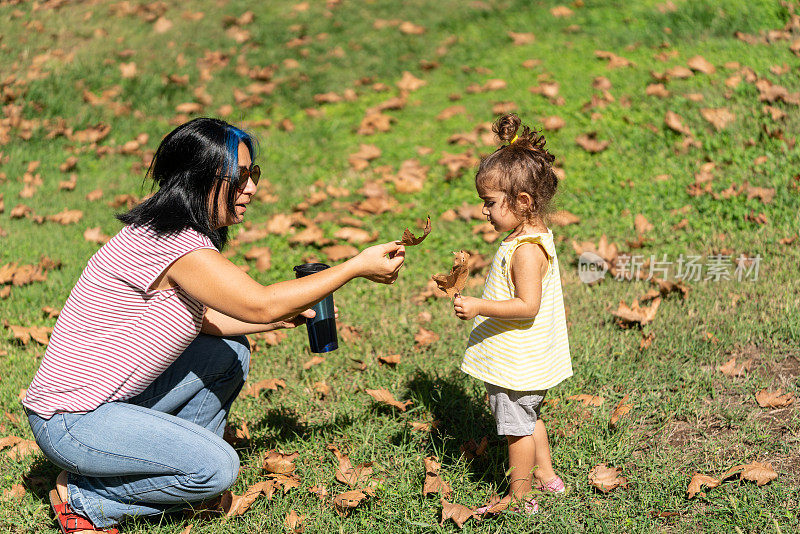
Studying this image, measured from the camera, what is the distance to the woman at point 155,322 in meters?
2.80

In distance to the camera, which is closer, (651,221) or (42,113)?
(651,221)

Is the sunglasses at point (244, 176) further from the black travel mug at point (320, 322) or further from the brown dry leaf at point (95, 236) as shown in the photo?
the brown dry leaf at point (95, 236)

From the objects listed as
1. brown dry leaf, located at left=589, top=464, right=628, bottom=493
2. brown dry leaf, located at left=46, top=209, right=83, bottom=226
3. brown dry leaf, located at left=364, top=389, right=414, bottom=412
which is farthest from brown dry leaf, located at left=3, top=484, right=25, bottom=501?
brown dry leaf, located at left=46, top=209, right=83, bottom=226

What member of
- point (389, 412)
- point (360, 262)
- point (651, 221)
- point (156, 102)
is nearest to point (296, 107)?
point (156, 102)

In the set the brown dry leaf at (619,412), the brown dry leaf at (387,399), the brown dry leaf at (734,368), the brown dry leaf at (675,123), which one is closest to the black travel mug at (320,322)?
the brown dry leaf at (387,399)

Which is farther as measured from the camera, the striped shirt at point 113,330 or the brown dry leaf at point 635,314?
the brown dry leaf at point 635,314

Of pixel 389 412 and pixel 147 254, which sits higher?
pixel 147 254

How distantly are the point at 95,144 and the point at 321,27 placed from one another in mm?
2877

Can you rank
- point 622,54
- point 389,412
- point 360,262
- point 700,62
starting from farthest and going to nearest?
point 622,54, point 700,62, point 389,412, point 360,262

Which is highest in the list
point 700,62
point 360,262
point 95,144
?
point 360,262

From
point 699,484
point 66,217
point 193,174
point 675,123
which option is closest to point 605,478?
point 699,484

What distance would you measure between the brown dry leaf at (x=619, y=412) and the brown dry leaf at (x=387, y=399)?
984 mm

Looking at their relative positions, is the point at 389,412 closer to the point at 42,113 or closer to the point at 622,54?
the point at 622,54

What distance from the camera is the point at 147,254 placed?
2.83m
